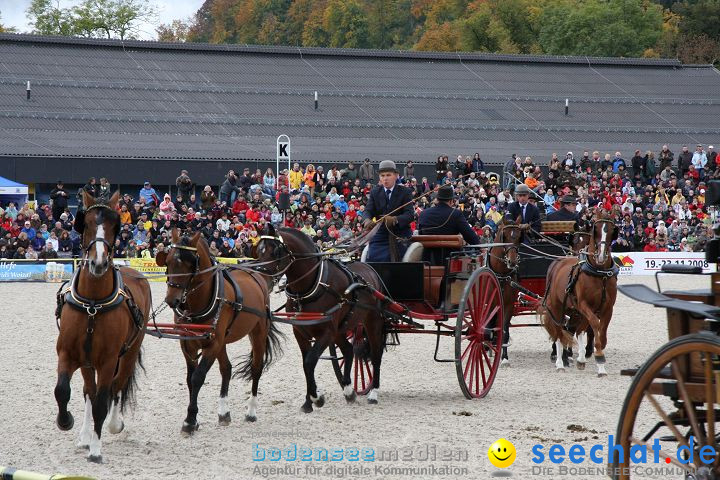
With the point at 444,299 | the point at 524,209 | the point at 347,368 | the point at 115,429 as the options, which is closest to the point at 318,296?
the point at 347,368

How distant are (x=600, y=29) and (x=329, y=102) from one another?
33166 millimetres

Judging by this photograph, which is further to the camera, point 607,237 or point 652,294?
point 607,237

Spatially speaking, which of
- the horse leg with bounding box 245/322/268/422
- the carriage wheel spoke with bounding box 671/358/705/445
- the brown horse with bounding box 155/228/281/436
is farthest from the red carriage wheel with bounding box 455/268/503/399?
the carriage wheel spoke with bounding box 671/358/705/445

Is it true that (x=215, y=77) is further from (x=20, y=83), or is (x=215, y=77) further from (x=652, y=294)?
(x=652, y=294)

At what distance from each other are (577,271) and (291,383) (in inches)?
148

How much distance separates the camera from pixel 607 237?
12883mm

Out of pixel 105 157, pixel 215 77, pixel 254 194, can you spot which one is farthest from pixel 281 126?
pixel 254 194

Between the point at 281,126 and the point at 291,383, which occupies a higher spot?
the point at 281,126

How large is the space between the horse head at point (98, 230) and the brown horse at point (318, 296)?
8.24 feet

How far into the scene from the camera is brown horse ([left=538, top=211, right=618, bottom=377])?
12.8 m

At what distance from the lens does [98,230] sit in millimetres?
7871

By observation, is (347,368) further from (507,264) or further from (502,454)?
(507,264)

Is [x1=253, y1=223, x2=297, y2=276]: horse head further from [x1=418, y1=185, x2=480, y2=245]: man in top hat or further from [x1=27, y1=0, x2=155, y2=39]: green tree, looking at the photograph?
[x1=27, y1=0, x2=155, y2=39]: green tree

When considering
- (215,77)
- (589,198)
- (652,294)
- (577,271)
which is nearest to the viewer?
(652,294)
